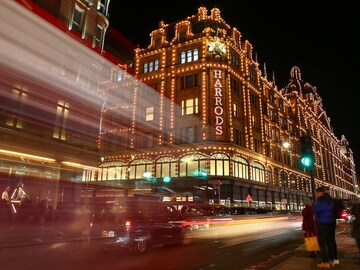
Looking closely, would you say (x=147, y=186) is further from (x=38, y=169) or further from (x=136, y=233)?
(x=136, y=233)

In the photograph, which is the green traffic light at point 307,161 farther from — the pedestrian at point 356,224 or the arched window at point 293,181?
the arched window at point 293,181

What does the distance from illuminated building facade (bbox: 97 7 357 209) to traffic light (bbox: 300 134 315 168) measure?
92.9ft

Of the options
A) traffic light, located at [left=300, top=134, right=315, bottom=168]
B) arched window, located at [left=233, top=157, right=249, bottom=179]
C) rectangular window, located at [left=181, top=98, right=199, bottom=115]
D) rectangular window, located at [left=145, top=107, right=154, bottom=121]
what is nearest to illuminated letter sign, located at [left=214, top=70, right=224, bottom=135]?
rectangular window, located at [left=181, top=98, right=199, bottom=115]

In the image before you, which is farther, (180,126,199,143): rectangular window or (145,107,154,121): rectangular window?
(145,107,154,121): rectangular window

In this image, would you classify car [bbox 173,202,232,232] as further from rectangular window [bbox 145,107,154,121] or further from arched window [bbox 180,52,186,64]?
arched window [bbox 180,52,186,64]

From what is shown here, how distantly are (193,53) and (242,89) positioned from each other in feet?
29.3

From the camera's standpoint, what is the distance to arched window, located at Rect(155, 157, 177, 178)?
41.7m

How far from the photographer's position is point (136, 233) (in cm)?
1130

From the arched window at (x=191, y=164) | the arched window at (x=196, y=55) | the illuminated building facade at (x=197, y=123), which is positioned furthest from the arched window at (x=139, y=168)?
the arched window at (x=196, y=55)

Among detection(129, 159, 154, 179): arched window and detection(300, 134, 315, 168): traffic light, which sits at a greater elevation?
detection(129, 159, 154, 179): arched window

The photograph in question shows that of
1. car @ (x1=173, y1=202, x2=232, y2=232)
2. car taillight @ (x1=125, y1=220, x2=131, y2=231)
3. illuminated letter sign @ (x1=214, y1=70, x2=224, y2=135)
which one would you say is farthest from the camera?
illuminated letter sign @ (x1=214, y1=70, x2=224, y2=135)

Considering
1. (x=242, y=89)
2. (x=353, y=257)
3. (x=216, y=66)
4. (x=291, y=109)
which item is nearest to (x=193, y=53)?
(x=216, y=66)

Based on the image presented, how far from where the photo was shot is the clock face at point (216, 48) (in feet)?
138

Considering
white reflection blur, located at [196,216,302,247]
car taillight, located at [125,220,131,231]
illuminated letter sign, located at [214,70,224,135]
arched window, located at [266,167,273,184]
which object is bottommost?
white reflection blur, located at [196,216,302,247]
